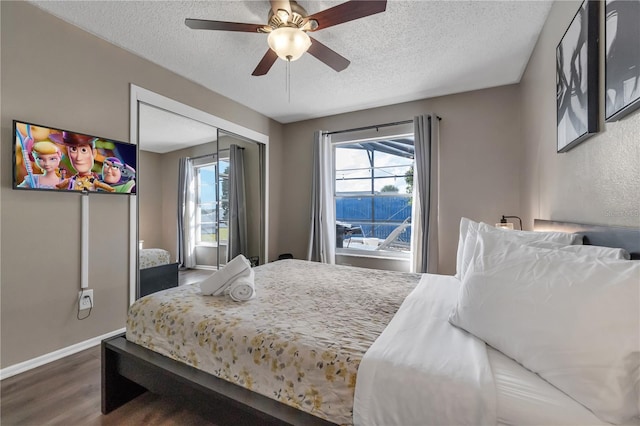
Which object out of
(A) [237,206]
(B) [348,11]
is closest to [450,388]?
(B) [348,11]

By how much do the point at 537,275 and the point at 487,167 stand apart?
9.01 feet

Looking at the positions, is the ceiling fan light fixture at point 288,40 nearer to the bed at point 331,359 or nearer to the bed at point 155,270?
the bed at point 331,359

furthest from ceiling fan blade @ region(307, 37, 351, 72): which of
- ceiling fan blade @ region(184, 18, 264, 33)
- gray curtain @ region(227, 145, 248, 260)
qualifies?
gray curtain @ region(227, 145, 248, 260)

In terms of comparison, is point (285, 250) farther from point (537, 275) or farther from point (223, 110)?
point (537, 275)

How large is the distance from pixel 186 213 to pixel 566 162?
11.3 feet

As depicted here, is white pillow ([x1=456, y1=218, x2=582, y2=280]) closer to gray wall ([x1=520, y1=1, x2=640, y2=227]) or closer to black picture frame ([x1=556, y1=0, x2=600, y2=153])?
gray wall ([x1=520, y1=1, x2=640, y2=227])

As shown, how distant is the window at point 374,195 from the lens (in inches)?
150

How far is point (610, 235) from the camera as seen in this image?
1.09m

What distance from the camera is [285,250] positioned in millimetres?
4633

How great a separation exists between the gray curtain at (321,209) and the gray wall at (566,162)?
242 cm

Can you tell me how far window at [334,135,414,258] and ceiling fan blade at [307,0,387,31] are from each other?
2302 millimetres

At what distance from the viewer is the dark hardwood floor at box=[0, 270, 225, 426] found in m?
1.47

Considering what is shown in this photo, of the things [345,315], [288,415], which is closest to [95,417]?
[288,415]

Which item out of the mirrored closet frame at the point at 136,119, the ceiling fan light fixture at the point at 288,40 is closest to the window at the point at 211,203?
the mirrored closet frame at the point at 136,119
